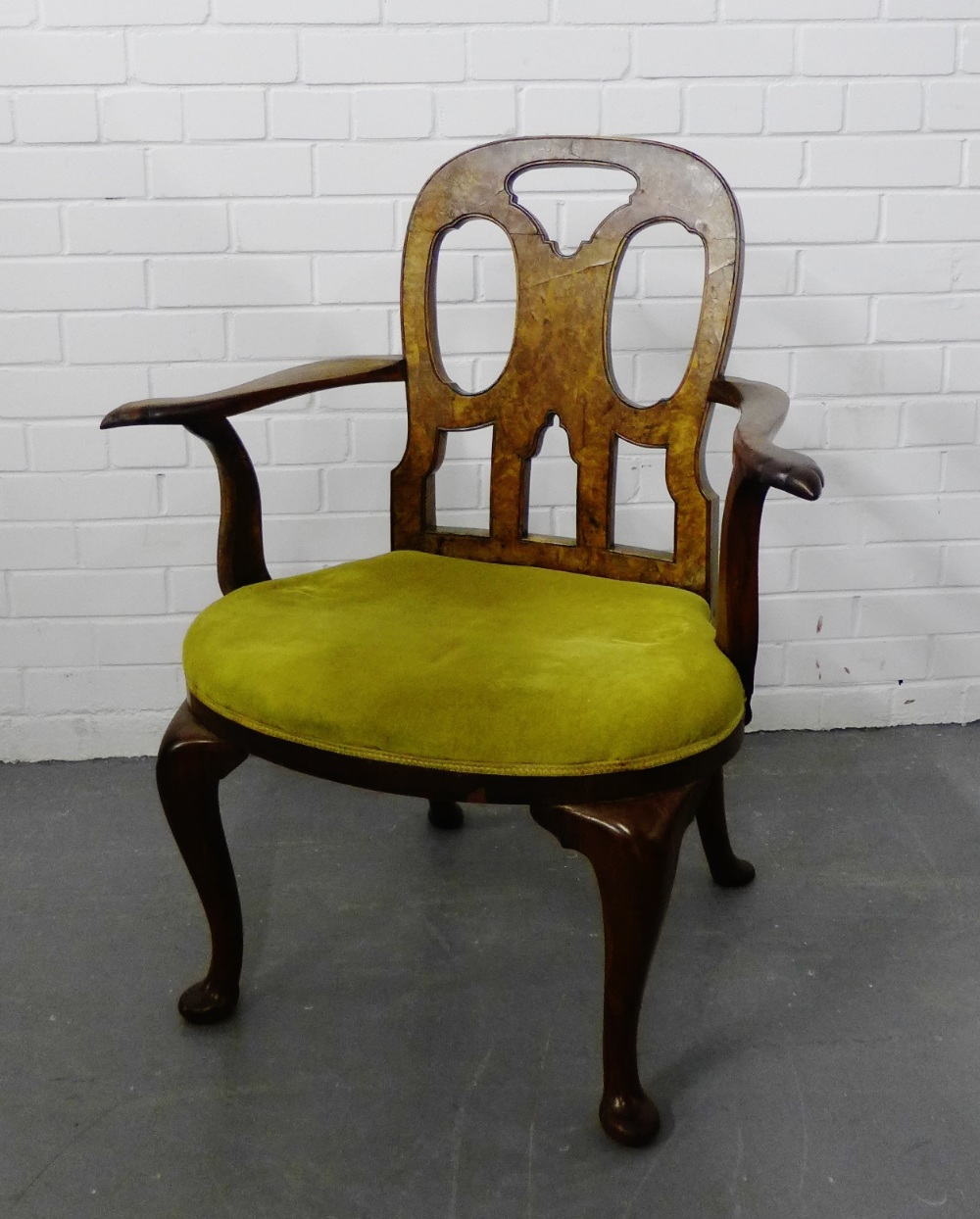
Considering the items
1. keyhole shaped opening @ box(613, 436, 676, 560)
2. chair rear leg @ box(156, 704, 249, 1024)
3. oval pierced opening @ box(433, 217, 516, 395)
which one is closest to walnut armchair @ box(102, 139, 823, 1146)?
chair rear leg @ box(156, 704, 249, 1024)

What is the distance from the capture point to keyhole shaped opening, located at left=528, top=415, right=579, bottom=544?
2074 mm

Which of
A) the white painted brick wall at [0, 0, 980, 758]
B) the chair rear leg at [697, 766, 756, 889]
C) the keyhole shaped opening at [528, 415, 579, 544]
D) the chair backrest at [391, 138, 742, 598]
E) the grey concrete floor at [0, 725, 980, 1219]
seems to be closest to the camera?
the grey concrete floor at [0, 725, 980, 1219]

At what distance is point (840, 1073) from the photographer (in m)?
1.36

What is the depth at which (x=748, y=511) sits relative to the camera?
1.20 metres

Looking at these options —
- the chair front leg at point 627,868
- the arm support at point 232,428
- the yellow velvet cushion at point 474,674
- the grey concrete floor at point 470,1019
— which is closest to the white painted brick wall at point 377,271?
the grey concrete floor at point 470,1019

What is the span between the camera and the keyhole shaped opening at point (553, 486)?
207cm

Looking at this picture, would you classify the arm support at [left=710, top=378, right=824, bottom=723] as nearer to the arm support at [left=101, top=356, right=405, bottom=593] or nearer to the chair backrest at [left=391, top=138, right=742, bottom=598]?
the chair backrest at [left=391, top=138, right=742, bottom=598]

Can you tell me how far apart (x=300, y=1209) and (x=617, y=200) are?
59.8 inches

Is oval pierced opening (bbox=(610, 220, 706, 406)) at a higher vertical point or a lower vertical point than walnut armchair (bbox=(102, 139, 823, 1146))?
higher

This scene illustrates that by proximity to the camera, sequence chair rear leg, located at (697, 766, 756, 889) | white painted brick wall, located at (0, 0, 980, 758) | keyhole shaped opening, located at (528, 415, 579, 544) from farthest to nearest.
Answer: keyhole shaped opening, located at (528, 415, 579, 544) → white painted brick wall, located at (0, 0, 980, 758) → chair rear leg, located at (697, 766, 756, 889)

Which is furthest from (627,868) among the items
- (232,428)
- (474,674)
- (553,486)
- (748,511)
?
(553,486)

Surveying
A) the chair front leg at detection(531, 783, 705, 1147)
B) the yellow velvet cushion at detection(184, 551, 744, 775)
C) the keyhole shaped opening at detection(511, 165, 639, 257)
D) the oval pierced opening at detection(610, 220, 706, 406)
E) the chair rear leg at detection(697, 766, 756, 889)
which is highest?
the keyhole shaped opening at detection(511, 165, 639, 257)

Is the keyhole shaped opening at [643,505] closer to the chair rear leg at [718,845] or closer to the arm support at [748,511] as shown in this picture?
the chair rear leg at [718,845]

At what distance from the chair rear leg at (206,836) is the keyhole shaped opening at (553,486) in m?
0.89
